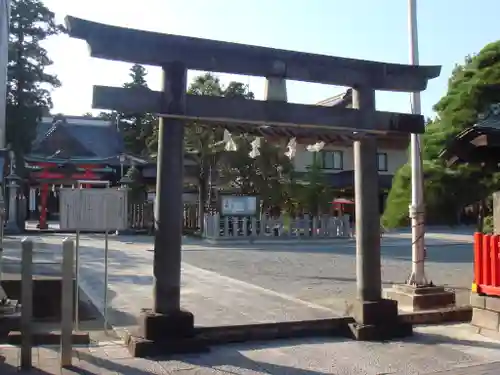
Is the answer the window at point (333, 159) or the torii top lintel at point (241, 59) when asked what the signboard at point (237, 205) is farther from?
the torii top lintel at point (241, 59)

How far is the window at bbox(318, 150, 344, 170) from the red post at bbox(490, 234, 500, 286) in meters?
29.6

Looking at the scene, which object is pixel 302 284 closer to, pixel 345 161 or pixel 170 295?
pixel 170 295

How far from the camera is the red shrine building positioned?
35.1 m

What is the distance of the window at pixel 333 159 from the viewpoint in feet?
124

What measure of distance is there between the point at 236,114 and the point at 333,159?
31663 millimetres

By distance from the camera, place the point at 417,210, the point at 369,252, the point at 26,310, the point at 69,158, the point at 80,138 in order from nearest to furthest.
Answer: the point at 26,310 → the point at 369,252 → the point at 417,210 → the point at 69,158 → the point at 80,138

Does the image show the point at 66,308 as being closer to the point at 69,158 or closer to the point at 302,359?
the point at 302,359

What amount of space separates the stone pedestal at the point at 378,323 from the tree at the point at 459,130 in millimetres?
4254

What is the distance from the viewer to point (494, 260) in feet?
26.0

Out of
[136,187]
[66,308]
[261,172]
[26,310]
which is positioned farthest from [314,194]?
[26,310]

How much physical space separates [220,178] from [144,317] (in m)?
22.0

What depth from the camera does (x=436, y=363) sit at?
6398mm

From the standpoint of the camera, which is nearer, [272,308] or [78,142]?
[272,308]

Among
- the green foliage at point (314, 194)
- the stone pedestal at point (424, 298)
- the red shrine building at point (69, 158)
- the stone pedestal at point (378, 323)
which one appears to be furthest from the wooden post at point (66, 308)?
the red shrine building at point (69, 158)
